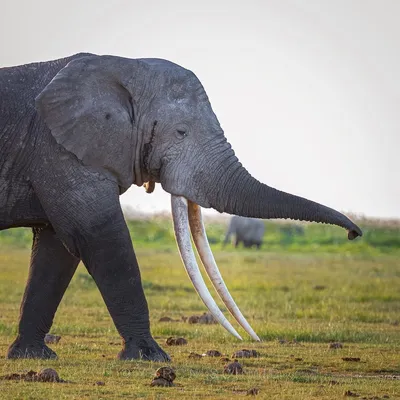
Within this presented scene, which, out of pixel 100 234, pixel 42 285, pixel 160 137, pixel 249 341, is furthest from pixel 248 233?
pixel 100 234

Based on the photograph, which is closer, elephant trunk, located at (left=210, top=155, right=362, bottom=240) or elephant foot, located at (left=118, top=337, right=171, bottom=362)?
elephant trunk, located at (left=210, top=155, right=362, bottom=240)

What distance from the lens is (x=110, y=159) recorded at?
13203mm

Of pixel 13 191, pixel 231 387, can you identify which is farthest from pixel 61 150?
pixel 231 387

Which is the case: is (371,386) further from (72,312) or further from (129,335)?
(72,312)

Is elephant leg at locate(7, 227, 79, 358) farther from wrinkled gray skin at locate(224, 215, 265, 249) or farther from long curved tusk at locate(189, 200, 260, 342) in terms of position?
wrinkled gray skin at locate(224, 215, 265, 249)

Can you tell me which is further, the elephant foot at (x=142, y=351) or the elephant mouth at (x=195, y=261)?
the elephant foot at (x=142, y=351)

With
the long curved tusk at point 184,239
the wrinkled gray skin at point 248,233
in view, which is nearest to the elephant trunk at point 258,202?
the long curved tusk at point 184,239

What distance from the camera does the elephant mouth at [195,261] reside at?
12.9 metres

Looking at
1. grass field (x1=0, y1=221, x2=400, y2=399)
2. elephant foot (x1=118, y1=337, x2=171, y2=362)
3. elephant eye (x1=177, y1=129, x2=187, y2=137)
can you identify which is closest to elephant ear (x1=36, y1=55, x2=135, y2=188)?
elephant eye (x1=177, y1=129, x2=187, y2=137)

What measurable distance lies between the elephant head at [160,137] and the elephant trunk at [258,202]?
10 mm

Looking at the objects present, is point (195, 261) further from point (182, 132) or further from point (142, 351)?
point (182, 132)

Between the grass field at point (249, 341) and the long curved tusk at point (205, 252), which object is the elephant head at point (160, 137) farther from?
the grass field at point (249, 341)

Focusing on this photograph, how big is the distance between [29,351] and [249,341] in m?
3.33

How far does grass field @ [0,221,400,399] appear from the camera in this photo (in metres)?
11.2
